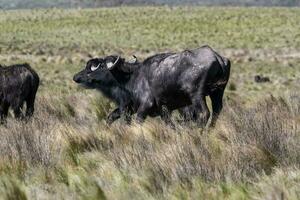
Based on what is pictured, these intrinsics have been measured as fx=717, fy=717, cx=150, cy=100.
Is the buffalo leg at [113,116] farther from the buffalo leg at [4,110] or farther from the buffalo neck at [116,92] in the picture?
the buffalo leg at [4,110]

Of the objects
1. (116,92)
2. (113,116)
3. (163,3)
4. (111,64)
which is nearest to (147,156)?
(113,116)

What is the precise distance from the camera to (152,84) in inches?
488

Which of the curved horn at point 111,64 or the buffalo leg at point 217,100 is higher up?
the curved horn at point 111,64

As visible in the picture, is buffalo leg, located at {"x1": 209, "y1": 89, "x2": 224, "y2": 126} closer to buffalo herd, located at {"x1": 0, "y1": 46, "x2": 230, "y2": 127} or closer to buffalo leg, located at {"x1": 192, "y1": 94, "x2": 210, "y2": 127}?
buffalo herd, located at {"x1": 0, "y1": 46, "x2": 230, "y2": 127}

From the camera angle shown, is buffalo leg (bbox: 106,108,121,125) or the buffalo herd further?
buffalo leg (bbox: 106,108,121,125)

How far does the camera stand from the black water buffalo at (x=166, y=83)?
38.1ft

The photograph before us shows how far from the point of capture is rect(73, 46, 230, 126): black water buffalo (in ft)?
38.1

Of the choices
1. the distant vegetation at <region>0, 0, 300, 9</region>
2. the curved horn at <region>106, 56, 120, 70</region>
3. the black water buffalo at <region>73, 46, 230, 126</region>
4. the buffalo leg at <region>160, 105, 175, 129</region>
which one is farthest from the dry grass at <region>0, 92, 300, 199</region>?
the distant vegetation at <region>0, 0, 300, 9</region>

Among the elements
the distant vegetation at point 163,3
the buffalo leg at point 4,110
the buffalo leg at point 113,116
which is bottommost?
the distant vegetation at point 163,3

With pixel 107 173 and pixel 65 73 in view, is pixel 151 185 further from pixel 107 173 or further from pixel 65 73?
pixel 65 73

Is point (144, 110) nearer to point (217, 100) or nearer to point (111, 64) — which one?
point (217, 100)

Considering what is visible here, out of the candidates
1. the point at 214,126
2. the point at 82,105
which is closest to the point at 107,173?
the point at 214,126

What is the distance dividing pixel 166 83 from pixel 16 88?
111 inches

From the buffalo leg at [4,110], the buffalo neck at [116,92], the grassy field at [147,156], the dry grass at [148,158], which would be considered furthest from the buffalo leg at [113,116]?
the dry grass at [148,158]
